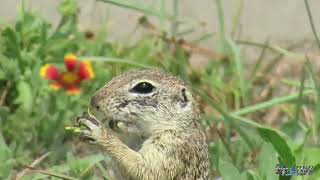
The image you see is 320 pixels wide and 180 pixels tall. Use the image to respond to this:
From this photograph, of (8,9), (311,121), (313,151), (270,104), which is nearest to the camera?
(313,151)

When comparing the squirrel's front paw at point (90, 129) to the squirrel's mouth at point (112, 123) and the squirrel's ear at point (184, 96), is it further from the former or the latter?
the squirrel's ear at point (184, 96)

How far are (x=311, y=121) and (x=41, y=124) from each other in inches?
53.9

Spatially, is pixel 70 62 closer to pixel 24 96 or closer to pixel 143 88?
pixel 24 96

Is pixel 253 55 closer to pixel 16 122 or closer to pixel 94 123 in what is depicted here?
pixel 16 122

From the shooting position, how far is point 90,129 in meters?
4.15

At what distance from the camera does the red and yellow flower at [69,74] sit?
17.7 ft

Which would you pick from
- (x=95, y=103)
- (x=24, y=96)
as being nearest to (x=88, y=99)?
(x=24, y=96)

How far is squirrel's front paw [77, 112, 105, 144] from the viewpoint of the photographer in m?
4.14

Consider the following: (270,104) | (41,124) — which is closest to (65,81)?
(41,124)

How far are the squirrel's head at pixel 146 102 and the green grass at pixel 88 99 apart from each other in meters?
0.33

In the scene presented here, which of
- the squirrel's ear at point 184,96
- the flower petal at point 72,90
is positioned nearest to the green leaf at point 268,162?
the squirrel's ear at point 184,96

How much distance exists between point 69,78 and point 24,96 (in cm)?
25

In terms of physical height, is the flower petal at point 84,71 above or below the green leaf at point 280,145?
above

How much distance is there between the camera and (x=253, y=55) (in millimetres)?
6891
